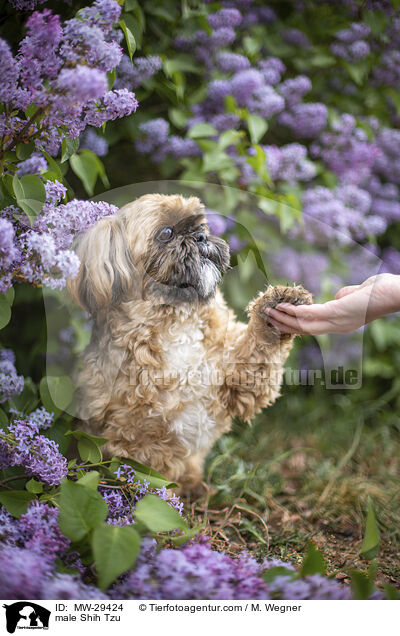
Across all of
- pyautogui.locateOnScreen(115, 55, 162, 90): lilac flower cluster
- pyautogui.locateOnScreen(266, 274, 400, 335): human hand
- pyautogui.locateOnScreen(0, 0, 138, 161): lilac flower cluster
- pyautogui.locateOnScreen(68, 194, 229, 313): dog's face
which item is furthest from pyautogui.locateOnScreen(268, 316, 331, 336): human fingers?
pyautogui.locateOnScreen(115, 55, 162, 90): lilac flower cluster

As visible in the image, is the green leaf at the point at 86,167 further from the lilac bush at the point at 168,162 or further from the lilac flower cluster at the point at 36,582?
the lilac flower cluster at the point at 36,582

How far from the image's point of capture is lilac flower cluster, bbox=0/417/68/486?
3.76ft

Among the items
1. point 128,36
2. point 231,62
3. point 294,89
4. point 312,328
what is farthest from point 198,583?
point 294,89

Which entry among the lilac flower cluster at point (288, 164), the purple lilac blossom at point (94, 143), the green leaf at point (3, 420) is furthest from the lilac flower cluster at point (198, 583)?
the lilac flower cluster at point (288, 164)

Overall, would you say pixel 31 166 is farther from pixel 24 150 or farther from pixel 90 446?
pixel 90 446

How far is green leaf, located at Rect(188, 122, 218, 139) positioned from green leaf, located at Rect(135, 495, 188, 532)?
123 cm

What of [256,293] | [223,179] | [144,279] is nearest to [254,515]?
[256,293]

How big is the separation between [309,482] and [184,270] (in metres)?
1.21

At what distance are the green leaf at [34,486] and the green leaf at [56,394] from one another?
→ 0.76 ft

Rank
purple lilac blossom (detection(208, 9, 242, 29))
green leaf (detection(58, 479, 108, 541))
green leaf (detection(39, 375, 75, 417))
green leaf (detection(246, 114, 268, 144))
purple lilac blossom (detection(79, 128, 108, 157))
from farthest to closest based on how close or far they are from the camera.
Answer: purple lilac blossom (detection(208, 9, 242, 29)) → green leaf (detection(246, 114, 268, 144)) → purple lilac blossom (detection(79, 128, 108, 157)) → green leaf (detection(39, 375, 75, 417)) → green leaf (detection(58, 479, 108, 541))

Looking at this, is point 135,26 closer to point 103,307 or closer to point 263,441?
point 103,307

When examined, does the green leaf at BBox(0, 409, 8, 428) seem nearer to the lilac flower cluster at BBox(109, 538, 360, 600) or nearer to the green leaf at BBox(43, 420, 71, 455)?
the green leaf at BBox(43, 420, 71, 455)

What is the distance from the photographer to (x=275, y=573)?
106 centimetres
